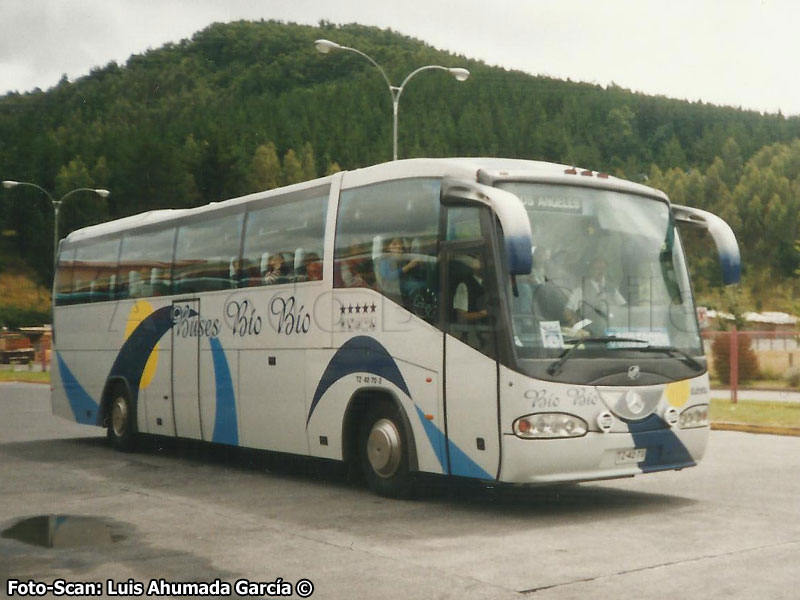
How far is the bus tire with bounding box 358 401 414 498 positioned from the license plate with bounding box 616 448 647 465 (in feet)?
6.56

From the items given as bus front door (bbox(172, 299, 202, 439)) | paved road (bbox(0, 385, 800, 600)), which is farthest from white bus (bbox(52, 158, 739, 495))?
bus front door (bbox(172, 299, 202, 439))

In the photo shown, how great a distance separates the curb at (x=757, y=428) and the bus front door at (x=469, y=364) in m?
10.5

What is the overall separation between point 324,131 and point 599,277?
436 ft

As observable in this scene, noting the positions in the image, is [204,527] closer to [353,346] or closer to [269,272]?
[353,346]

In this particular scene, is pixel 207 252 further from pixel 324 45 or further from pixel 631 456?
pixel 324 45

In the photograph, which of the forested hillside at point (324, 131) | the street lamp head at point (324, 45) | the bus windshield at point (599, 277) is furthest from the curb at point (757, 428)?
the forested hillside at point (324, 131)

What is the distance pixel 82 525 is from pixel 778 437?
12.5m

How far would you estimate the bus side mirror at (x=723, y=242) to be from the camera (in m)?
10.7

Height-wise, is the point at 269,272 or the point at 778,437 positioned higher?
the point at 269,272

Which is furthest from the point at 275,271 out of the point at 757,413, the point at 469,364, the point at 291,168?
the point at 291,168

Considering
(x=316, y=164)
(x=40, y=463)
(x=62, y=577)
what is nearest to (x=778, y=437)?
(x=40, y=463)

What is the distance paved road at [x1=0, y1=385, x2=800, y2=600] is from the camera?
7.03m

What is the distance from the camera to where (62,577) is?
23.5 feet

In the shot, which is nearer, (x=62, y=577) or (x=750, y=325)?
(x=62, y=577)
